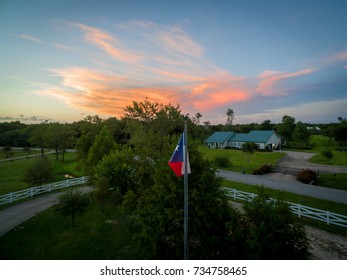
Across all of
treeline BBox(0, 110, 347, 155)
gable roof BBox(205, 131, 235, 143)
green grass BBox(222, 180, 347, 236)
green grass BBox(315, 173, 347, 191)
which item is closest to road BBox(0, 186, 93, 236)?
treeline BBox(0, 110, 347, 155)

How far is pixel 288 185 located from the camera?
24.1 meters

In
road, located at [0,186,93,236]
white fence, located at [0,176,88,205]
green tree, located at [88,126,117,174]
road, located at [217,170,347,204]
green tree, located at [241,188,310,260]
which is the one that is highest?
green tree, located at [88,126,117,174]

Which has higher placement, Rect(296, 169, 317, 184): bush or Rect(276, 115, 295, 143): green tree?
Rect(276, 115, 295, 143): green tree

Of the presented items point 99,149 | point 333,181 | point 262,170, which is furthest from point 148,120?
point 333,181

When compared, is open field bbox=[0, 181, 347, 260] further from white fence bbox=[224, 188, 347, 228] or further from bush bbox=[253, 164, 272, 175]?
bush bbox=[253, 164, 272, 175]

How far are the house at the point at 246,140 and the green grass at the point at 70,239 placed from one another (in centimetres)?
4765

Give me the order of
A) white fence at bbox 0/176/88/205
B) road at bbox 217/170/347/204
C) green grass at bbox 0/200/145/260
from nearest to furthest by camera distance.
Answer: green grass at bbox 0/200/145/260 → white fence at bbox 0/176/88/205 → road at bbox 217/170/347/204

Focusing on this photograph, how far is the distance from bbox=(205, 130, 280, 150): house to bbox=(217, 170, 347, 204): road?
87.0ft

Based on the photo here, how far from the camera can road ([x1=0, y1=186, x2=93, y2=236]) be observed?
49.6 ft

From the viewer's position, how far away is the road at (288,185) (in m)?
20.3

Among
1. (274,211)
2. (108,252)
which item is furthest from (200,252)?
(108,252)

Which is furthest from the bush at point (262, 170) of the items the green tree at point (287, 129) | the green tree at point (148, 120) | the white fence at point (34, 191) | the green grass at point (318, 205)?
the green tree at point (287, 129)

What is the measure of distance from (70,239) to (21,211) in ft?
26.7

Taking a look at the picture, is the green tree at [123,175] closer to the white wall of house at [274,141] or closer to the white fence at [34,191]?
the white fence at [34,191]
